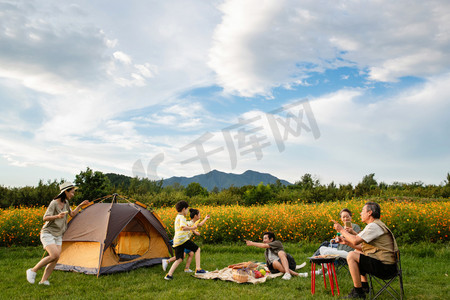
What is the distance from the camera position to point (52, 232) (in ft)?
22.6

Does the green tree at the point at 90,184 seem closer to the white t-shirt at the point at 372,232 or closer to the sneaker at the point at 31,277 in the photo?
the sneaker at the point at 31,277

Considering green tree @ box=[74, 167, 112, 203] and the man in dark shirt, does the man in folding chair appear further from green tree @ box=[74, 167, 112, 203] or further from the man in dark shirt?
green tree @ box=[74, 167, 112, 203]

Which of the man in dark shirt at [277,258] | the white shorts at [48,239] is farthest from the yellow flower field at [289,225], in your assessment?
the white shorts at [48,239]

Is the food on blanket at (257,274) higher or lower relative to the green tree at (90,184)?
lower

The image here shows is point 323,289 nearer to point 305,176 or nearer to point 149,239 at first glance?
point 149,239

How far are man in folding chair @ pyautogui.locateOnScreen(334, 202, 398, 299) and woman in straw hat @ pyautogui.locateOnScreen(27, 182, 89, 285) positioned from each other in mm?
5241

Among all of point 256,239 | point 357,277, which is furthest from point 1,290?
point 256,239

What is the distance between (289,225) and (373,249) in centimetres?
674

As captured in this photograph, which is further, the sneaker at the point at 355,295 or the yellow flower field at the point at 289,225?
the yellow flower field at the point at 289,225

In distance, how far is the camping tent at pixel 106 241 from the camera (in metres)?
7.85

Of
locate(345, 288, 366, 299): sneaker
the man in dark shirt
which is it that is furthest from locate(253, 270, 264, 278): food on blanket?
locate(345, 288, 366, 299): sneaker

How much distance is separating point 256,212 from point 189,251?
18.1ft

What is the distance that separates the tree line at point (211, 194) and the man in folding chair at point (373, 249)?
45.6 ft

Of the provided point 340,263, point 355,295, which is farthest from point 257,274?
point 355,295
